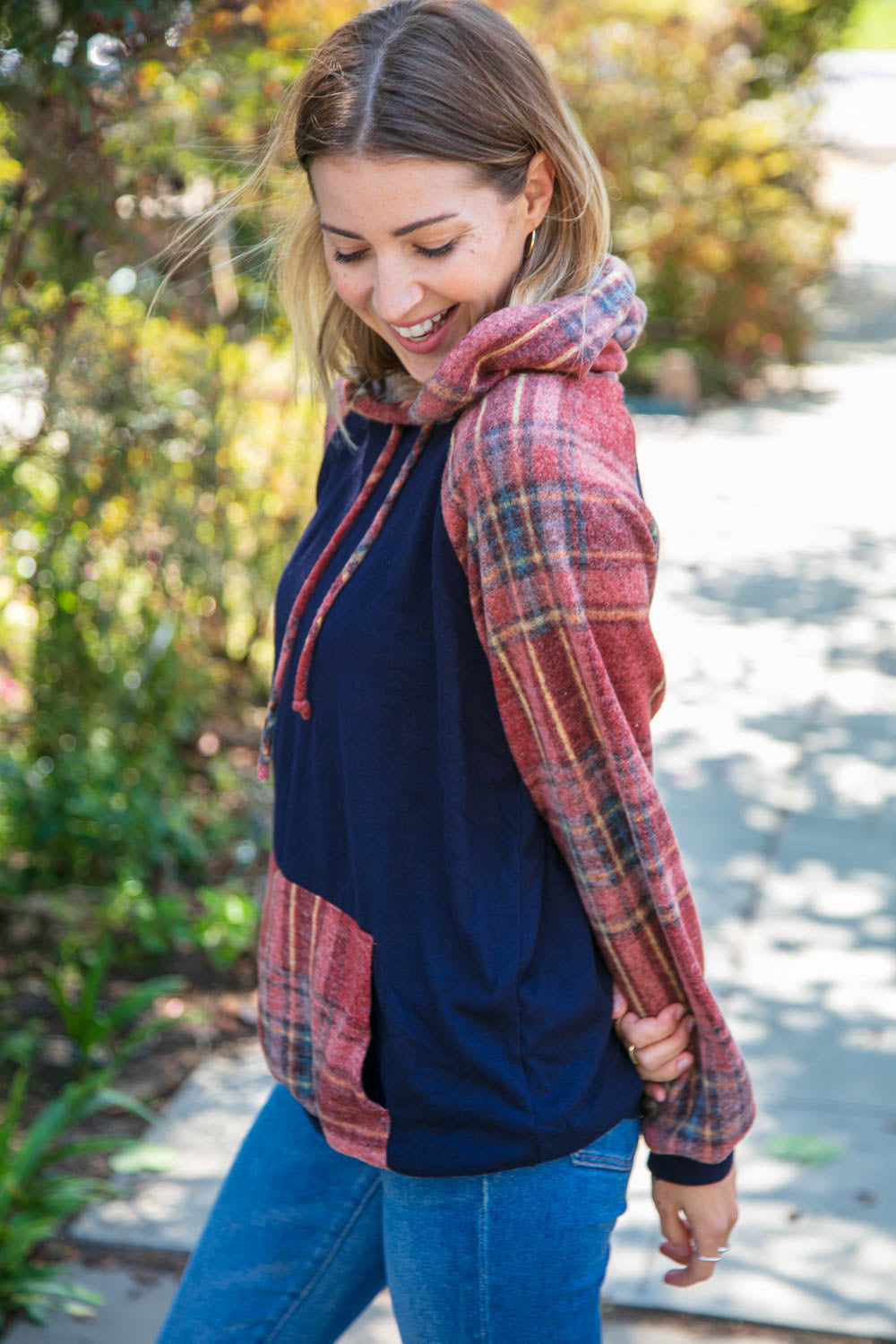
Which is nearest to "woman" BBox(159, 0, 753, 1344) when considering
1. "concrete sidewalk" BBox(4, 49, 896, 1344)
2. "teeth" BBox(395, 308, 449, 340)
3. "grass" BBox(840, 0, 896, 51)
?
"teeth" BBox(395, 308, 449, 340)

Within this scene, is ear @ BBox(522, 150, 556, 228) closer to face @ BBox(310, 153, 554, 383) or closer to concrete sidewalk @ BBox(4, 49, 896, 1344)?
face @ BBox(310, 153, 554, 383)

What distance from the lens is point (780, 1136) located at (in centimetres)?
302

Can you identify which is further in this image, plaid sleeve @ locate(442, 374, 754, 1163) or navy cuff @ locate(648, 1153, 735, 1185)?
navy cuff @ locate(648, 1153, 735, 1185)

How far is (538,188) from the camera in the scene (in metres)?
1.50

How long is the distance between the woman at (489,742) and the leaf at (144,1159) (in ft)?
5.12

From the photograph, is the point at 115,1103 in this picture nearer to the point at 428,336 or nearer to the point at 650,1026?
the point at 650,1026

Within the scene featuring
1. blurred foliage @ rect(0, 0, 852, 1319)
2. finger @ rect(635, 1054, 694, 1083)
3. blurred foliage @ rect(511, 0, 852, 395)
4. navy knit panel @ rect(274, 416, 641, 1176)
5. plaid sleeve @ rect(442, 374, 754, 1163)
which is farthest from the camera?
blurred foliage @ rect(511, 0, 852, 395)

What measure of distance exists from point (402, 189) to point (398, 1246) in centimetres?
Result: 113

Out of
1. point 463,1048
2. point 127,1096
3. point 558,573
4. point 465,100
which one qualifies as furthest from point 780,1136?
point 465,100

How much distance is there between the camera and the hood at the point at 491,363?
132cm

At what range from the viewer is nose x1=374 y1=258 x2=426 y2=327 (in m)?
1.45

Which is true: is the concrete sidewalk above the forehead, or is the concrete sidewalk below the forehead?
below

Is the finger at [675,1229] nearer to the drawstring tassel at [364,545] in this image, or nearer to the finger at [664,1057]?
the finger at [664,1057]

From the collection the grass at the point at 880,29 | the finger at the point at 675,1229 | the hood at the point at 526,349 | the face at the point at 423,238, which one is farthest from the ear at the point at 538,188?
the grass at the point at 880,29
